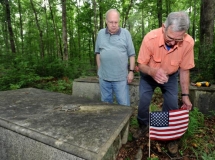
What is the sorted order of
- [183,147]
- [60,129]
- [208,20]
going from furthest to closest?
[208,20] → [183,147] → [60,129]

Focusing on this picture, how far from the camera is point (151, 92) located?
2.60m

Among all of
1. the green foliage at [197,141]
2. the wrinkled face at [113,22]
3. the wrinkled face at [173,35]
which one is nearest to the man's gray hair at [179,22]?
the wrinkled face at [173,35]

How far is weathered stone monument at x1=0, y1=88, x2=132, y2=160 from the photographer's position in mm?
1606

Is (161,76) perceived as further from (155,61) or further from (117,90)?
(117,90)

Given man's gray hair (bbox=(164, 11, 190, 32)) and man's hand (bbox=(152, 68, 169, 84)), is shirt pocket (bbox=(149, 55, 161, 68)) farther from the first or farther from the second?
man's gray hair (bbox=(164, 11, 190, 32))

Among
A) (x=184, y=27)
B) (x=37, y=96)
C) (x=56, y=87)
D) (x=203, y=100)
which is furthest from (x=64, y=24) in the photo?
(x=184, y=27)

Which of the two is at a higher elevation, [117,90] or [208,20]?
[208,20]

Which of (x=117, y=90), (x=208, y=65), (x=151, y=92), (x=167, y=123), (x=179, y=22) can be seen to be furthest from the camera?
(x=208, y=65)

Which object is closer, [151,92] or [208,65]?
[151,92]

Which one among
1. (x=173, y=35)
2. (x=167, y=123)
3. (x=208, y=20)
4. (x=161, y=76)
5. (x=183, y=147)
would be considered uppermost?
(x=208, y=20)

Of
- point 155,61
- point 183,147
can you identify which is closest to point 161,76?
point 155,61

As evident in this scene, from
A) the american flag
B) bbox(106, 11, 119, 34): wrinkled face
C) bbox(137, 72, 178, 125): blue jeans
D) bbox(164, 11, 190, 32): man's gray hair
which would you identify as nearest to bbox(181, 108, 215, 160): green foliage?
the american flag

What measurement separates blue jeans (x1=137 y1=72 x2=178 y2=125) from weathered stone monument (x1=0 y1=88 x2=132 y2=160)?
0.83 feet

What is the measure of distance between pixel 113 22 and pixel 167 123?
1.71m
